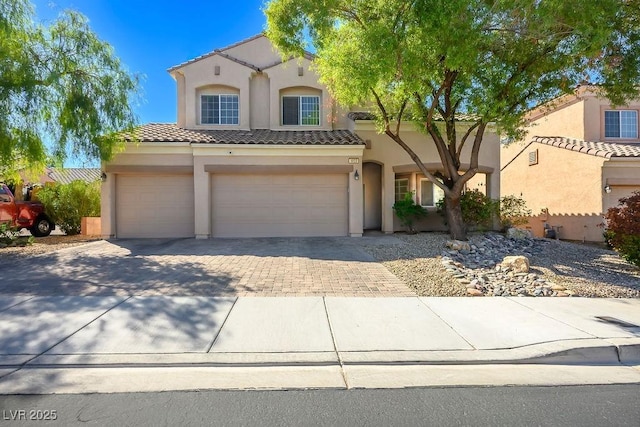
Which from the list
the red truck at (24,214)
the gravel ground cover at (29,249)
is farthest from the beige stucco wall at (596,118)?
the red truck at (24,214)

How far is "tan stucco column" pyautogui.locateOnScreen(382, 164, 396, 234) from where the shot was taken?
47.8 feet

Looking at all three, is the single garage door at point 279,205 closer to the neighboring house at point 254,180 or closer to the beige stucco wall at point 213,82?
the neighboring house at point 254,180

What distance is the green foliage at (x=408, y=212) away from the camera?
45.0 ft

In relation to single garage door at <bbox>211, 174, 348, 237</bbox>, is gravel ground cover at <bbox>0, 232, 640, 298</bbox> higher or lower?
lower

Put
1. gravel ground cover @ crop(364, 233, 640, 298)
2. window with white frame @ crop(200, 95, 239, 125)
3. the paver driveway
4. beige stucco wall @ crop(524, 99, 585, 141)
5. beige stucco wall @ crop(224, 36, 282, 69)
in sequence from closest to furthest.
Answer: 1. the paver driveway
2. gravel ground cover @ crop(364, 233, 640, 298)
3. window with white frame @ crop(200, 95, 239, 125)
4. beige stucco wall @ crop(224, 36, 282, 69)
5. beige stucco wall @ crop(524, 99, 585, 141)

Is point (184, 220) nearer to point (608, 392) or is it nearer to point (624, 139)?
point (608, 392)

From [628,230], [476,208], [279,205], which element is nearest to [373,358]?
[628,230]

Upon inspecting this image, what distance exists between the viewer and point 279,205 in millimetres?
13555

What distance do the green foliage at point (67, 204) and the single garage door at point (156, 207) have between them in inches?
140

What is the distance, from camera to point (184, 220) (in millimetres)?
13719

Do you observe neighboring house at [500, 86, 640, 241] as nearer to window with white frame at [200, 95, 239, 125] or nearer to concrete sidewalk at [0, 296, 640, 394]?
concrete sidewalk at [0, 296, 640, 394]

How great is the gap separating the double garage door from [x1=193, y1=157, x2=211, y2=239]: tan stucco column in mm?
340

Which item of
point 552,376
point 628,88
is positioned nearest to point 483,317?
point 552,376

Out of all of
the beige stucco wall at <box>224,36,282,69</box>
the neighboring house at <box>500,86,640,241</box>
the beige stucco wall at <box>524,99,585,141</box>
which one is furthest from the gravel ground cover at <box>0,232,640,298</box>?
the beige stucco wall at <box>224,36,282,69</box>
